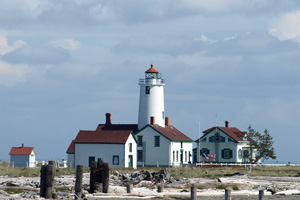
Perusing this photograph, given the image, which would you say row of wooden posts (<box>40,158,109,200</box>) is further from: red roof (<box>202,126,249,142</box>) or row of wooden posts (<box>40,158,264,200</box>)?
red roof (<box>202,126,249,142</box>)

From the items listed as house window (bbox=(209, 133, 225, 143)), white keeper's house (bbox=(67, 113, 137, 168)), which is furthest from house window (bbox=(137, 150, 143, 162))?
house window (bbox=(209, 133, 225, 143))

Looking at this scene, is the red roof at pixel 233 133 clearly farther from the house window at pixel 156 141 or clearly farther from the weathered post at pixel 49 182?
the weathered post at pixel 49 182

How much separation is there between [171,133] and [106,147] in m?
7.65

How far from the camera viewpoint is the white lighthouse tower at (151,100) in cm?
6844

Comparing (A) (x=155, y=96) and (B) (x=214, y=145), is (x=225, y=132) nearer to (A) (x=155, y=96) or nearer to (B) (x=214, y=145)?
(B) (x=214, y=145)

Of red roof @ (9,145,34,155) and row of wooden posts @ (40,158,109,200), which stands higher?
red roof @ (9,145,34,155)

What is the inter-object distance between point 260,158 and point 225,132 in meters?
4.84

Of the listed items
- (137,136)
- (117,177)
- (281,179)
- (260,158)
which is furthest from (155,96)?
(117,177)

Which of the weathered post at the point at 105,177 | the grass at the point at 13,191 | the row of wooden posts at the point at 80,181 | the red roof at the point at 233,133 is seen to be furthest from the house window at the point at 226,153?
the weathered post at the point at 105,177

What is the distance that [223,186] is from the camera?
37906 mm

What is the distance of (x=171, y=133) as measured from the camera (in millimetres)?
69562

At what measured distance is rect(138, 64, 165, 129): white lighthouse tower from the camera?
68438 millimetres

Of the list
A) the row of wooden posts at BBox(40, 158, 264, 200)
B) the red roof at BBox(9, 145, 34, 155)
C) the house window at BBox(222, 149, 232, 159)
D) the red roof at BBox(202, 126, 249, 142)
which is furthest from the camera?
the red roof at BBox(9, 145, 34, 155)

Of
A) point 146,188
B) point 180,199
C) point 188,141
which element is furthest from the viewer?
point 188,141
